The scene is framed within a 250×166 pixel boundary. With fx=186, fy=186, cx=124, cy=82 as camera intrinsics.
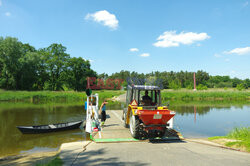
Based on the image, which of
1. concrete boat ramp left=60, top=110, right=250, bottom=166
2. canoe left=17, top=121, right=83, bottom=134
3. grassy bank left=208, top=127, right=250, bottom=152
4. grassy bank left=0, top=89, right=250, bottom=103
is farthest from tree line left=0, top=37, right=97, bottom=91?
grassy bank left=208, top=127, right=250, bottom=152

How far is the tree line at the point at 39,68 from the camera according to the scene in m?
45.0

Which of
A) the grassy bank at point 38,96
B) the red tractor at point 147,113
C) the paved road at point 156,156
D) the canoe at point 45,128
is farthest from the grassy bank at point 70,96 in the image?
the paved road at point 156,156

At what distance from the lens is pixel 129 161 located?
5.34 m

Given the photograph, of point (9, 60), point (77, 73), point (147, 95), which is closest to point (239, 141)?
point (147, 95)

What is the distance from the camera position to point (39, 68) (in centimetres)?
5531

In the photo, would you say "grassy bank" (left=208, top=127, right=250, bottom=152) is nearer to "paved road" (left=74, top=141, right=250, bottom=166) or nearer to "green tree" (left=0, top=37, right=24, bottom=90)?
"paved road" (left=74, top=141, right=250, bottom=166)

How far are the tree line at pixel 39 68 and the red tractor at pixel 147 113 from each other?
45.3 m

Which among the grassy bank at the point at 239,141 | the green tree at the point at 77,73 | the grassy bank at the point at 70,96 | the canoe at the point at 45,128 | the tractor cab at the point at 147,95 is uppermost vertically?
the green tree at the point at 77,73

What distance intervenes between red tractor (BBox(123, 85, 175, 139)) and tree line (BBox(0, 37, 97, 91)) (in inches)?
1782

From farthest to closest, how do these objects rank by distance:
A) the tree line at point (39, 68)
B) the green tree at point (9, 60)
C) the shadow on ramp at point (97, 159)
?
the tree line at point (39, 68) < the green tree at point (9, 60) < the shadow on ramp at point (97, 159)

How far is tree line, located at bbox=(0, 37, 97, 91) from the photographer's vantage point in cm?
4500

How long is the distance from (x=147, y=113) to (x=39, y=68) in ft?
181

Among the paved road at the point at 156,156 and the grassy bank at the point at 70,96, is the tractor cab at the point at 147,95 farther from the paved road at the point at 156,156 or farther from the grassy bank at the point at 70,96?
the grassy bank at the point at 70,96

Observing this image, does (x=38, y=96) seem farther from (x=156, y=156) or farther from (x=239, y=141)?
(x=239, y=141)
